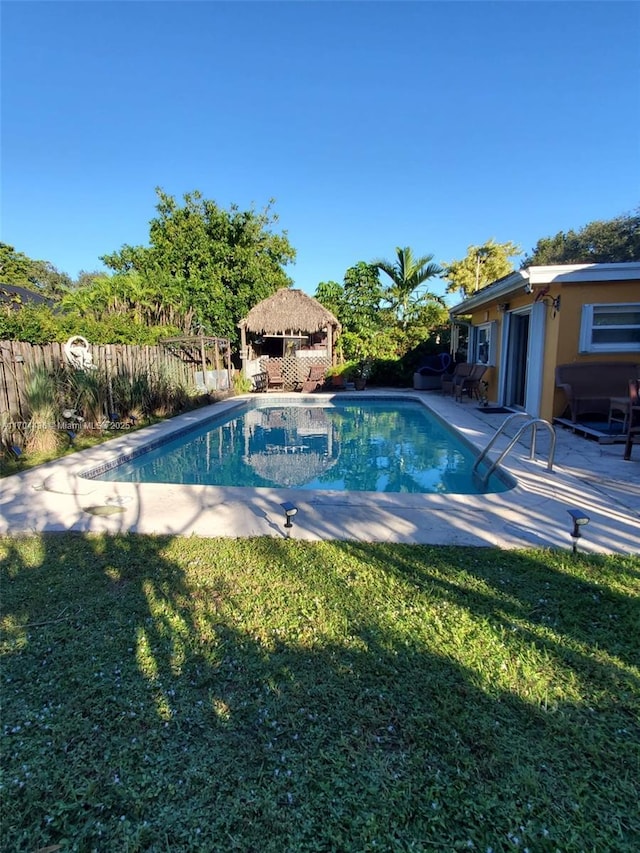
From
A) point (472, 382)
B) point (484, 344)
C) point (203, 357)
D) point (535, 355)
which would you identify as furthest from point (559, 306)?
point (203, 357)

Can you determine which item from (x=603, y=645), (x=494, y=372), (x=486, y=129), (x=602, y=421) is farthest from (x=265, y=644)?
(x=486, y=129)

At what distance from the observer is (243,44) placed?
10242 millimetres

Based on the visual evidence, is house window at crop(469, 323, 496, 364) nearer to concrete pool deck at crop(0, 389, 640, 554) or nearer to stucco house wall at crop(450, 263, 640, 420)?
stucco house wall at crop(450, 263, 640, 420)

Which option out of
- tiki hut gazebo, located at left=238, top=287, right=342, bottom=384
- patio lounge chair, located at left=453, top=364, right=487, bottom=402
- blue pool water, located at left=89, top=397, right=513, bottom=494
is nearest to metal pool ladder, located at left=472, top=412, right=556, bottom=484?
blue pool water, located at left=89, top=397, right=513, bottom=494

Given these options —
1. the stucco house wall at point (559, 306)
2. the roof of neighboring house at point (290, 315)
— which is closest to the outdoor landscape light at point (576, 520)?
the stucco house wall at point (559, 306)

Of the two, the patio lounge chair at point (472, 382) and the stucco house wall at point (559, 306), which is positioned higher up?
the stucco house wall at point (559, 306)

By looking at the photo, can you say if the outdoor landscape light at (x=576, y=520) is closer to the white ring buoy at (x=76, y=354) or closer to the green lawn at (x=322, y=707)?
the green lawn at (x=322, y=707)

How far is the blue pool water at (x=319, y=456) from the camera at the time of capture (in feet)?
21.4

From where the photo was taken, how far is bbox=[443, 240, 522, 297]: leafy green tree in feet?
104

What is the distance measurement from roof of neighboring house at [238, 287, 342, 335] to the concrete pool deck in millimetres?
14256

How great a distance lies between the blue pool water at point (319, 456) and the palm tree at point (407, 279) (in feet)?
27.9

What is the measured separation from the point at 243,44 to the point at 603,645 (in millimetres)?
13354

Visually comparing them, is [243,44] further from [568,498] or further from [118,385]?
[568,498]

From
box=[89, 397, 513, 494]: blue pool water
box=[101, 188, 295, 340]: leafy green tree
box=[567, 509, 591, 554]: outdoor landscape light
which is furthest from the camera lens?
box=[101, 188, 295, 340]: leafy green tree
